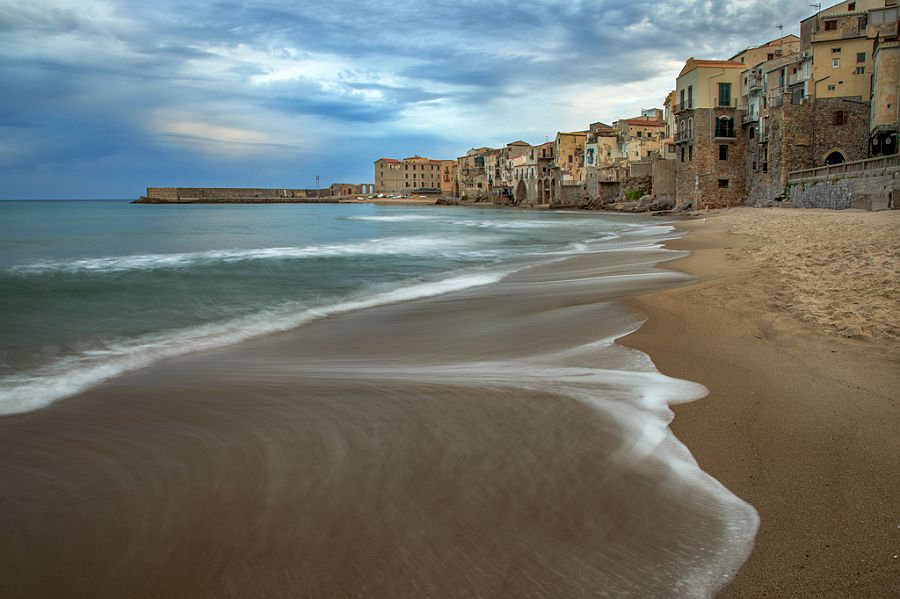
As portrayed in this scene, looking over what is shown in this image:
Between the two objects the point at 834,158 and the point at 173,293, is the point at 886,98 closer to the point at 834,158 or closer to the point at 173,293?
the point at 834,158

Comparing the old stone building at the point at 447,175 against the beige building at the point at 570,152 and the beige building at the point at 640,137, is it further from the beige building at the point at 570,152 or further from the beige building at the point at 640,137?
the beige building at the point at 640,137

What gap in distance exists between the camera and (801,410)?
359 centimetres

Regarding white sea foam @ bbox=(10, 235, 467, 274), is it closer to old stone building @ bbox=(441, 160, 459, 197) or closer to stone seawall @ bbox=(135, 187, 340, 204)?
old stone building @ bbox=(441, 160, 459, 197)

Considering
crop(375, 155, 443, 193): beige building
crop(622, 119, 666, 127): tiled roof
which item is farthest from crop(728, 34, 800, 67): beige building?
crop(375, 155, 443, 193): beige building

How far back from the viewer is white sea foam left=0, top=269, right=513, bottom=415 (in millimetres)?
5086

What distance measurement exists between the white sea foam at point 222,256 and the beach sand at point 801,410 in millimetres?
13323

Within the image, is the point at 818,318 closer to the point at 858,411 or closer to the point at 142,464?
the point at 858,411

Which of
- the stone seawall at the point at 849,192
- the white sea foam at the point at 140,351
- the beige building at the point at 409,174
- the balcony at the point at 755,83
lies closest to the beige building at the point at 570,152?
the balcony at the point at 755,83

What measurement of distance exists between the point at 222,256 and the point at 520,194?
226ft

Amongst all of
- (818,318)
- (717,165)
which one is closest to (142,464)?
(818,318)

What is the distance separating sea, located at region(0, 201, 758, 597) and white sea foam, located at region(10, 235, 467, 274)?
8825 mm

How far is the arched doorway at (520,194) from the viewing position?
270ft

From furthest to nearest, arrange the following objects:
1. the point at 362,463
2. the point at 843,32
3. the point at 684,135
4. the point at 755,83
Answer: the point at 684,135 < the point at 755,83 < the point at 843,32 < the point at 362,463

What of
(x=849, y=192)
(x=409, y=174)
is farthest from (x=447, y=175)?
(x=849, y=192)
